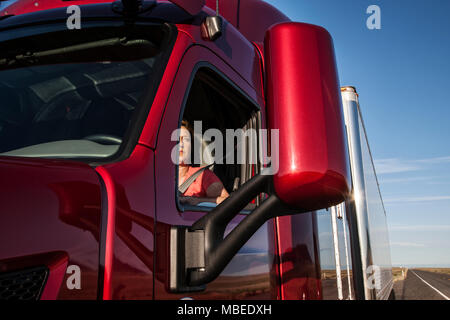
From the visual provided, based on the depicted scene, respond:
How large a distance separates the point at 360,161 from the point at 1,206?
122 inches

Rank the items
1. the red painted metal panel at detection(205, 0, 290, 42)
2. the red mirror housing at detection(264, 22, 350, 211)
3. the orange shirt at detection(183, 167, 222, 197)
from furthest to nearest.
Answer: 1. the red painted metal panel at detection(205, 0, 290, 42)
2. the orange shirt at detection(183, 167, 222, 197)
3. the red mirror housing at detection(264, 22, 350, 211)

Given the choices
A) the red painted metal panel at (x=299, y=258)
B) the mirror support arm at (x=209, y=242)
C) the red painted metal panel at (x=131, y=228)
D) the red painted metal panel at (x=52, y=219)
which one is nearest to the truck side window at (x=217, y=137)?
the red painted metal panel at (x=299, y=258)

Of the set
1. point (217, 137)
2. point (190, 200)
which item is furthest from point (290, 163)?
point (217, 137)

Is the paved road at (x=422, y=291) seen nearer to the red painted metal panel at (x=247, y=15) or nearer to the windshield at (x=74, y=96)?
the red painted metal panel at (x=247, y=15)

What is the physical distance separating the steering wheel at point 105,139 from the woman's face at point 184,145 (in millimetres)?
826

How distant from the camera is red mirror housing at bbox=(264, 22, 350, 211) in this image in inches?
56.1

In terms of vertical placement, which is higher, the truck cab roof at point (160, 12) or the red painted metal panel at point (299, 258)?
the truck cab roof at point (160, 12)

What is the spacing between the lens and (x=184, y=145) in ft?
8.13

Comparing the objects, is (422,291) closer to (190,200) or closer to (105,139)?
(190,200)

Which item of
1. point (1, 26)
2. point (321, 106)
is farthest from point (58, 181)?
point (1, 26)

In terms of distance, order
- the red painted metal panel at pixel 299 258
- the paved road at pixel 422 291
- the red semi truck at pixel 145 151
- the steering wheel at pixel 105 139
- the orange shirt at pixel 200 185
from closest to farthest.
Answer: the red semi truck at pixel 145 151 < the steering wheel at pixel 105 139 < the orange shirt at pixel 200 185 < the red painted metal panel at pixel 299 258 < the paved road at pixel 422 291

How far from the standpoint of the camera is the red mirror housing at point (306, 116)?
4.68 ft

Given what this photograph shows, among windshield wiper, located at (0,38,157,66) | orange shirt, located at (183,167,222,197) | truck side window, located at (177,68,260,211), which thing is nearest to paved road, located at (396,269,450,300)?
truck side window, located at (177,68,260,211)

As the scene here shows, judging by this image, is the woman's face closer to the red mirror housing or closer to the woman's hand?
the woman's hand
